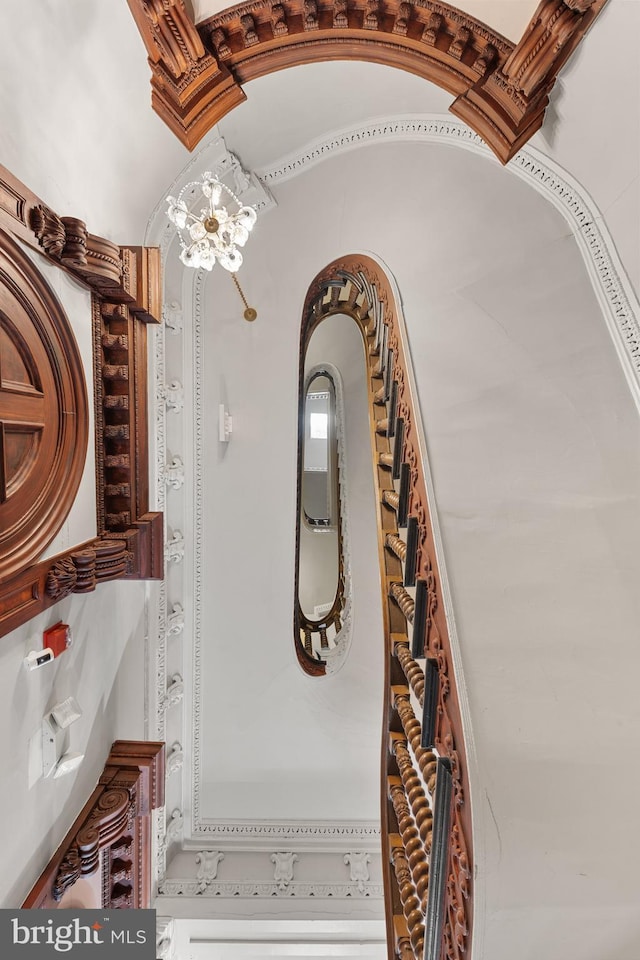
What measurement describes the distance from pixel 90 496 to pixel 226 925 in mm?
2880

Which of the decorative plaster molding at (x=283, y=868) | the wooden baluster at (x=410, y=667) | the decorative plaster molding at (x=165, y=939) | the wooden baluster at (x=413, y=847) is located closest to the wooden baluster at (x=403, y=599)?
the wooden baluster at (x=410, y=667)

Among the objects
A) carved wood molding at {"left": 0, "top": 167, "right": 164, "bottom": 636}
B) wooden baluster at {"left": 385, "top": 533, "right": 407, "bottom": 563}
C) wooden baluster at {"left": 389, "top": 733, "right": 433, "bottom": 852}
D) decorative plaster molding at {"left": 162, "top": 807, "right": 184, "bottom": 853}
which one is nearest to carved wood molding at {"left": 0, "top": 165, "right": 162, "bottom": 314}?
carved wood molding at {"left": 0, "top": 167, "right": 164, "bottom": 636}

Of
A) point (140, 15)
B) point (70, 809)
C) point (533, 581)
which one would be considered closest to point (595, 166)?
point (533, 581)

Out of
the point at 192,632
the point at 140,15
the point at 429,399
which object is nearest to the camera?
the point at 140,15

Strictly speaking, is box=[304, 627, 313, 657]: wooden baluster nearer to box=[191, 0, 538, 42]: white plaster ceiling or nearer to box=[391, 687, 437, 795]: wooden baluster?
box=[391, 687, 437, 795]: wooden baluster

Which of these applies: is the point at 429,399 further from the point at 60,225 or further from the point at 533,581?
the point at 60,225

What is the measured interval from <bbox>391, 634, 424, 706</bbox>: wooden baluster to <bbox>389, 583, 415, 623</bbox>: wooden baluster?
13cm

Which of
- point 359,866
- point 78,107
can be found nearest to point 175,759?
point 359,866

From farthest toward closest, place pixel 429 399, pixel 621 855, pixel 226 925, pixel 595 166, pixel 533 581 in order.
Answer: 1. pixel 226 925
2. pixel 429 399
3. pixel 595 166
4. pixel 533 581
5. pixel 621 855

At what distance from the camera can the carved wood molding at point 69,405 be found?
127cm

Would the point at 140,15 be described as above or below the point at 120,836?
above

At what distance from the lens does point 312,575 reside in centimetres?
548

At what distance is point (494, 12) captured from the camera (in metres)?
1.40

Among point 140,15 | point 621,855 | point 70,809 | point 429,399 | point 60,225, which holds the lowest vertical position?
point 70,809
